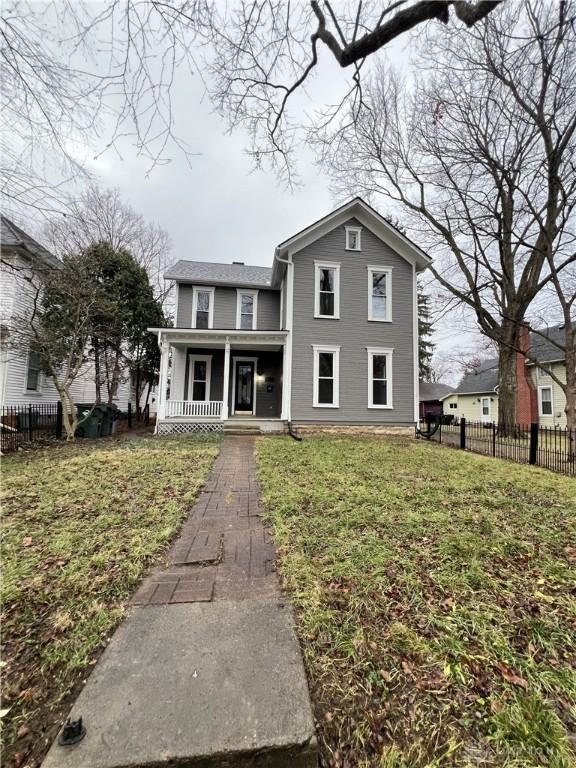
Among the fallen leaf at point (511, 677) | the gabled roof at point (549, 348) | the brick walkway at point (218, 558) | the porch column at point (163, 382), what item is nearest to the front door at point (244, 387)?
the porch column at point (163, 382)

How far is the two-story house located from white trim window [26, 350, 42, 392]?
4.72 m

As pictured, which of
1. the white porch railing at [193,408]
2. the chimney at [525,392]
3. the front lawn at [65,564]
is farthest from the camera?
the chimney at [525,392]

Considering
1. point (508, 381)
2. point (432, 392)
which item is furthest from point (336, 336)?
point (432, 392)

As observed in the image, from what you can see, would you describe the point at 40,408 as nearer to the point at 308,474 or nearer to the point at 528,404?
the point at 308,474

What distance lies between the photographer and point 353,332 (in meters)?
12.7

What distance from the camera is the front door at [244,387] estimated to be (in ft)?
47.9

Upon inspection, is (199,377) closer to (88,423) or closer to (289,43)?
(88,423)

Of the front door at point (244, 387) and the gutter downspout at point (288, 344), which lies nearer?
the gutter downspout at point (288, 344)

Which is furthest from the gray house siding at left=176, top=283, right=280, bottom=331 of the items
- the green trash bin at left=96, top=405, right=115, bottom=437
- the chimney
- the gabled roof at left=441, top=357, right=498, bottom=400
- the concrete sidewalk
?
the gabled roof at left=441, top=357, right=498, bottom=400

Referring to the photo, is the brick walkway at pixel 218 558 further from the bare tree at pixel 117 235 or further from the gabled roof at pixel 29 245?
the bare tree at pixel 117 235

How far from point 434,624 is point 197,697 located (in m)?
1.44

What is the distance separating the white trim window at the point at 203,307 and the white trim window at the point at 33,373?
227 inches

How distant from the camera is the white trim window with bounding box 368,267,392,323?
42.5ft

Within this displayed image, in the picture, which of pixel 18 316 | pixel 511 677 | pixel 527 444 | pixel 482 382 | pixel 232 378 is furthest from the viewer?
pixel 482 382
